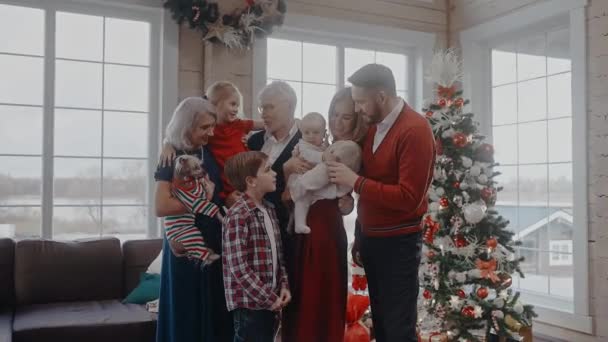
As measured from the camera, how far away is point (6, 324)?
136 inches

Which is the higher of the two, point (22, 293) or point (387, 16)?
point (387, 16)

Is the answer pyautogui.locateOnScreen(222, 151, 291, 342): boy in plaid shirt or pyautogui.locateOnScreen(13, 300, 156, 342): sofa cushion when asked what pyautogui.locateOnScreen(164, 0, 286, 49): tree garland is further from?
pyautogui.locateOnScreen(222, 151, 291, 342): boy in plaid shirt

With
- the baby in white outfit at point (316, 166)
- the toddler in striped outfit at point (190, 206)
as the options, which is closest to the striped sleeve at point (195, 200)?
the toddler in striped outfit at point (190, 206)

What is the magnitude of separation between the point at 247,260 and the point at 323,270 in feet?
0.97

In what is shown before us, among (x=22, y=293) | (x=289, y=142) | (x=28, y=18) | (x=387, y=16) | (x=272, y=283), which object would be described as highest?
(x=387, y=16)

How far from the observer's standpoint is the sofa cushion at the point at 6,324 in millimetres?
3210

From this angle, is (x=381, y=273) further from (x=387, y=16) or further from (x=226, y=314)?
(x=387, y=16)

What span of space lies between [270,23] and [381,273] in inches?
121

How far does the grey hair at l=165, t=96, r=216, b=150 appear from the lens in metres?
2.34

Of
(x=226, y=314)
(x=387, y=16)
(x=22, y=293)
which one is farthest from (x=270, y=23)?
(x=226, y=314)

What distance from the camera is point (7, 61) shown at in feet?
14.6

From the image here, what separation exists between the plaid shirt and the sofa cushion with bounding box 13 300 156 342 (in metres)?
1.51

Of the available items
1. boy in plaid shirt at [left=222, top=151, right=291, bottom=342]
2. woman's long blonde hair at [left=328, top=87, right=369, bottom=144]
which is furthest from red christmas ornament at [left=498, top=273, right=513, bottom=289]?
boy in plaid shirt at [left=222, top=151, right=291, bottom=342]

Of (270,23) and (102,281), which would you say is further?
(270,23)
